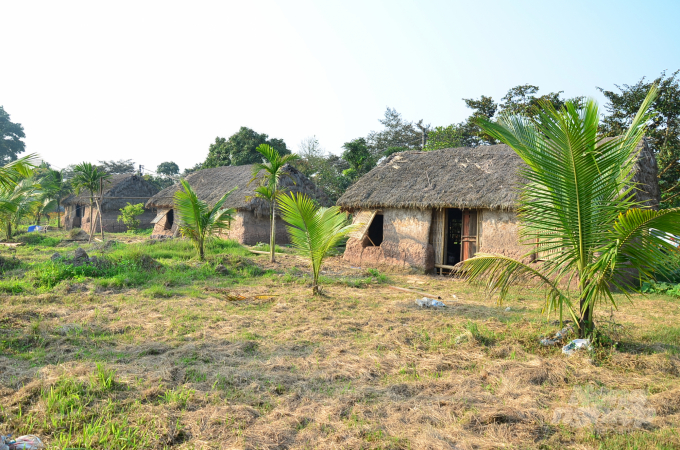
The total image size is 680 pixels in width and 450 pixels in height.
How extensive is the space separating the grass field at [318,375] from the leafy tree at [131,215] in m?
15.9

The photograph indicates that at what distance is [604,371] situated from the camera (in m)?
3.80

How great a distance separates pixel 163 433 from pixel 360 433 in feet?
4.27

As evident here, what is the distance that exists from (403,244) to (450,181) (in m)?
2.10

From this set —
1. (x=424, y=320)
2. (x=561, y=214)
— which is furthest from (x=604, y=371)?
(x=424, y=320)

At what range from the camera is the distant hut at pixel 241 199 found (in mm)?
16219

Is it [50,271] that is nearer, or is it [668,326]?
[668,326]

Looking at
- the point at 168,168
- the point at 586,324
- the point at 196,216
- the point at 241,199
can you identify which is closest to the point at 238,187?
the point at 241,199

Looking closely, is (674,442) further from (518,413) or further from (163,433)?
(163,433)

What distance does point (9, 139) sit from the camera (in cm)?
4234

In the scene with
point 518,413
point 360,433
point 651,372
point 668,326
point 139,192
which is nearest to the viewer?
point 360,433

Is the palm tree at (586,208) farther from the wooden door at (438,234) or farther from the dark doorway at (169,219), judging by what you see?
the dark doorway at (169,219)

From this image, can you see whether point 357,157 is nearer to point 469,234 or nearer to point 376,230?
point 376,230

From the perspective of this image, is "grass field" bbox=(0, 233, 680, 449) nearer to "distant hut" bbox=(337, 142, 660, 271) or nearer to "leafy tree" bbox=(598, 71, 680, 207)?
"distant hut" bbox=(337, 142, 660, 271)

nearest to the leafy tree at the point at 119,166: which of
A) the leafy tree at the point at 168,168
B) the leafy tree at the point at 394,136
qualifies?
the leafy tree at the point at 168,168
